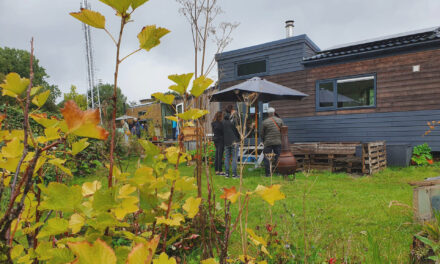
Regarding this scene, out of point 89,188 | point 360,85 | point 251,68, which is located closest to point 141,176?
point 89,188

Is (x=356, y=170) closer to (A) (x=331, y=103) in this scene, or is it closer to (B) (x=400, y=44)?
(A) (x=331, y=103)

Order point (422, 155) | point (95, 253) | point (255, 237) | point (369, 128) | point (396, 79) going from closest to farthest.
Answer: point (95, 253)
point (255, 237)
point (422, 155)
point (396, 79)
point (369, 128)

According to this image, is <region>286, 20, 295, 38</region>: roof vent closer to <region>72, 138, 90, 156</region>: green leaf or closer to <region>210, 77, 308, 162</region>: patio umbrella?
<region>210, 77, 308, 162</region>: patio umbrella

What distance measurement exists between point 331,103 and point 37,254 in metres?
10.3

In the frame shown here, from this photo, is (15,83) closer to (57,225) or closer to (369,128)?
(57,225)

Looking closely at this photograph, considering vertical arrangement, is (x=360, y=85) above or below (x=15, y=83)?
above

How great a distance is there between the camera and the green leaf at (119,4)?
0.54 m

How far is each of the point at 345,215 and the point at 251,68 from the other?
927 centimetres

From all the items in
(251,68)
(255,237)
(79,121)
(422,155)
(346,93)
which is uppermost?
(251,68)

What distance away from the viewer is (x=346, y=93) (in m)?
9.59

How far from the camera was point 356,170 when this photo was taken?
290 inches

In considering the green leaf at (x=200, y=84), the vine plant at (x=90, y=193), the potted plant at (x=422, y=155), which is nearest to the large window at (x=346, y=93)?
the potted plant at (x=422, y=155)

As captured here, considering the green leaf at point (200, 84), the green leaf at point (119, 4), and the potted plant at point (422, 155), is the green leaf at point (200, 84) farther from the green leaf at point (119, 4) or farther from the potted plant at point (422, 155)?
the potted plant at point (422, 155)

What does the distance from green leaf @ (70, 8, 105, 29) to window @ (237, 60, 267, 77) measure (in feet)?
37.1
